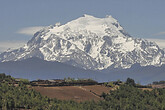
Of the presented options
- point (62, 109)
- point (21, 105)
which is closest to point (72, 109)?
point (62, 109)

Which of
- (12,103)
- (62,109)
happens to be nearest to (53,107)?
(62,109)

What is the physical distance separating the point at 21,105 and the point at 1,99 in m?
7.97

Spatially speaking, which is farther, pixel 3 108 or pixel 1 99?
pixel 1 99

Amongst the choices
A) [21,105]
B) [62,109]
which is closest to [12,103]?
[21,105]

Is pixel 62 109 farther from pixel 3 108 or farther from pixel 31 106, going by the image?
pixel 3 108

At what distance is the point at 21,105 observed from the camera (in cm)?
19662

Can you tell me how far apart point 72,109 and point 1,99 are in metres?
27.2

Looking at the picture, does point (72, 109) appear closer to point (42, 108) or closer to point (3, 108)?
point (42, 108)

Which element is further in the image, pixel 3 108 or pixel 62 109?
pixel 62 109

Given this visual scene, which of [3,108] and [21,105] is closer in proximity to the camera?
[3,108]

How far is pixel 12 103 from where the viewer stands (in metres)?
192

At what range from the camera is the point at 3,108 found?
184375 millimetres

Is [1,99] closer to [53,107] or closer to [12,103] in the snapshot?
[12,103]

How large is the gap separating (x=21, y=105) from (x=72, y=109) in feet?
63.4
